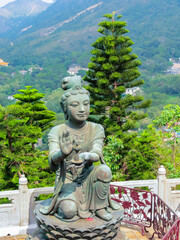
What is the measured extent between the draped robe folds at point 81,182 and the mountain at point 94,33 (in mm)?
93396

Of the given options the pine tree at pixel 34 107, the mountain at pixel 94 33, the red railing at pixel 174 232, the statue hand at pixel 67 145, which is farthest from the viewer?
the mountain at pixel 94 33

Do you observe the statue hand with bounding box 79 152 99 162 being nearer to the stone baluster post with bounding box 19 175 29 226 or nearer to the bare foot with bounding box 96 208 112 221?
the bare foot with bounding box 96 208 112 221

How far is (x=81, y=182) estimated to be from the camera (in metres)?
5.08

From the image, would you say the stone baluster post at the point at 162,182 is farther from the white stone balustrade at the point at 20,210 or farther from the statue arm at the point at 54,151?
the statue arm at the point at 54,151

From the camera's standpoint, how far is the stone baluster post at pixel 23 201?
6352mm

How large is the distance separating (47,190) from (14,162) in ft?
11.2

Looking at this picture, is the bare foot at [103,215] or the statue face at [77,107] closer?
the bare foot at [103,215]

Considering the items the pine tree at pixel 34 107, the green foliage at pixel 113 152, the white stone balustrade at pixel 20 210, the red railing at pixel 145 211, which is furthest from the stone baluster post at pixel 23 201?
the green foliage at pixel 113 152

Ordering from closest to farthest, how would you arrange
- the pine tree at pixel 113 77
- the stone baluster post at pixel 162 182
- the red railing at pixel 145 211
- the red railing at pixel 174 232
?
the red railing at pixel 174 232 → the red railing at pixel 145 211 → the stone baluster post at pixel 162 182 → the pine tree at pixel 113 77

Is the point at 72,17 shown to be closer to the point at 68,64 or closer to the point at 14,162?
the point at 68,64

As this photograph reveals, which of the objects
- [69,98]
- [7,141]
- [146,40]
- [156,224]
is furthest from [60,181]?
[146,40]

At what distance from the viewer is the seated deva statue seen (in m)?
4.83

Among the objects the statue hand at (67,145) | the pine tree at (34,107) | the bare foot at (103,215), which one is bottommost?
the bare foot at (103,215)

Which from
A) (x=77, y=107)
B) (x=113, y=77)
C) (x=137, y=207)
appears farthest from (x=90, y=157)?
(x=113, y=77)
